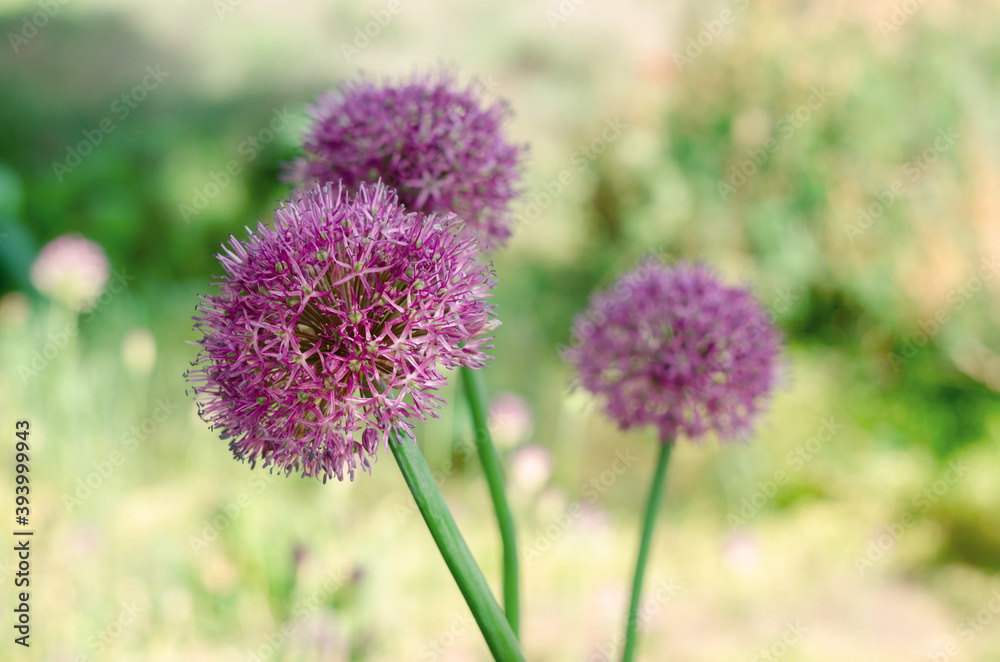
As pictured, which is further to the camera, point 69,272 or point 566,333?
point 566,333

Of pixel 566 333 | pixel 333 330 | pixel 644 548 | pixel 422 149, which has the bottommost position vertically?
pixel 644 548

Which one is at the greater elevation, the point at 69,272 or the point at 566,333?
the point at 566,333

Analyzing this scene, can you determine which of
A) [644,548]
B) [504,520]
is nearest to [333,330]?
[504,520]

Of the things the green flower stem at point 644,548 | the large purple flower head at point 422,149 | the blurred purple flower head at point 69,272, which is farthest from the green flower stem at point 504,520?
the blurred purple flower head at point 69,272

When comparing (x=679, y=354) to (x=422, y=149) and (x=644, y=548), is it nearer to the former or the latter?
(x=644, y=548)

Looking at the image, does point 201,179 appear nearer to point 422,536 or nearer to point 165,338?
point 165,338

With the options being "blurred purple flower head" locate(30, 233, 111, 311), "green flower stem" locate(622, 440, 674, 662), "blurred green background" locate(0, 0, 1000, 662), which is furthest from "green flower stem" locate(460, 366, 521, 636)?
"blurred purple flower head" locate(30, 233, 111, 311)

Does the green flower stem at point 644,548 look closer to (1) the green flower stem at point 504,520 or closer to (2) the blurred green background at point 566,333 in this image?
(1) the green flower stem at point 504,520

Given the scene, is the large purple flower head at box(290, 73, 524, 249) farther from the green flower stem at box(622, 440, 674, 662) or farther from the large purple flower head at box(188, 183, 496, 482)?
the green flower stem at box(622, 440, 674, 662)
